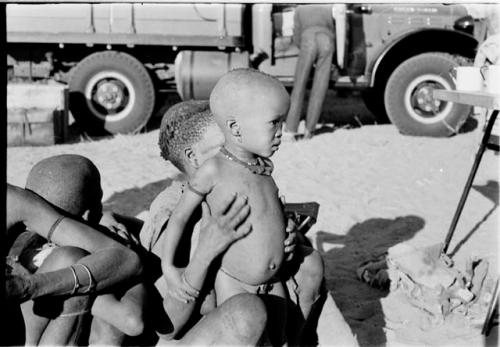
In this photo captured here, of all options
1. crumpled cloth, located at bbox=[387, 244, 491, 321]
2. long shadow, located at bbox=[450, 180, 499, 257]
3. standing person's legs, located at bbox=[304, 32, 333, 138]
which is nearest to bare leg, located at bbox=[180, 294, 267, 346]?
crumpled cloth, located at bbox=[387, 244, 491, 321]

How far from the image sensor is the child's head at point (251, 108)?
207 cm

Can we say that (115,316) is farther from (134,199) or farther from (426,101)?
(426,101)

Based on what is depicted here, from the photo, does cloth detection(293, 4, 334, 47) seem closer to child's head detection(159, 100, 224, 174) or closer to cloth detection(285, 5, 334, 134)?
cloth detection(285, 5, 334, 134)

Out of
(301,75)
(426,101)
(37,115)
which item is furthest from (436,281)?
(37,115)

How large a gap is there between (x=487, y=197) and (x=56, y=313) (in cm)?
483

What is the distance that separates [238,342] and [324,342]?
56cm

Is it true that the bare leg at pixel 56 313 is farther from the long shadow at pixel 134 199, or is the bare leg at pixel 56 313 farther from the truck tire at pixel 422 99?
the truck tire at pixel 422 99

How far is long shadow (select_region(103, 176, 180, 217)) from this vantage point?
570 cm

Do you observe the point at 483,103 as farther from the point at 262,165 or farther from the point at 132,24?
the point at 132,24

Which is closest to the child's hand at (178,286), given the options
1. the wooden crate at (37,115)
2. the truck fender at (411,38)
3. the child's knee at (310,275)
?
the child's knee at (310,275)

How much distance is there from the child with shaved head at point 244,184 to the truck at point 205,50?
643cm

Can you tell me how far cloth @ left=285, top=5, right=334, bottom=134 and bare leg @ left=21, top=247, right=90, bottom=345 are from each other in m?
6.39

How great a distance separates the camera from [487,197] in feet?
20.0

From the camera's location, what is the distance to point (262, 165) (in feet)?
7.20
